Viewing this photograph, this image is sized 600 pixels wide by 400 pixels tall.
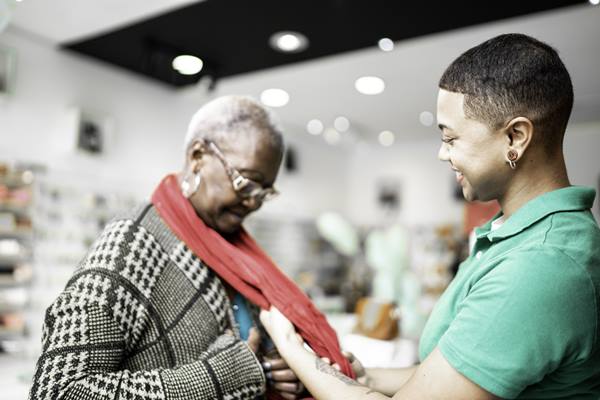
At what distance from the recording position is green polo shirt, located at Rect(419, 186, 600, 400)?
85 cm

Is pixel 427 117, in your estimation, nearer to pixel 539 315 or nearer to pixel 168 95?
pixel 539 315

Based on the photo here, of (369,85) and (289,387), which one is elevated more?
(369,85)

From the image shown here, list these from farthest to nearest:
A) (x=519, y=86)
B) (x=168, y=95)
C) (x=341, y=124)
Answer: (x=341, y=124), (x=168, y=95), (x=519, y=86)

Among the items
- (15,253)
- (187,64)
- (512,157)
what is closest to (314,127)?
(187,64)

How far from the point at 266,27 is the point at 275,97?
6.06 feet

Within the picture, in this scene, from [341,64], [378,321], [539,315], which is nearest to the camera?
[539,315]

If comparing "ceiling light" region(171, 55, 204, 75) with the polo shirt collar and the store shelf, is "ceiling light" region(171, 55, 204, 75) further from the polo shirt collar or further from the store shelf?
the polo shirt collar

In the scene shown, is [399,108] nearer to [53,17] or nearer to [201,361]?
[53,17]

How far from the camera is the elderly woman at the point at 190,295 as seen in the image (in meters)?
1.10

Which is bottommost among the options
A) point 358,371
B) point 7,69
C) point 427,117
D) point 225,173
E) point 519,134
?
point 358,371

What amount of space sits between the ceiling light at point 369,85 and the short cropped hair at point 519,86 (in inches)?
179

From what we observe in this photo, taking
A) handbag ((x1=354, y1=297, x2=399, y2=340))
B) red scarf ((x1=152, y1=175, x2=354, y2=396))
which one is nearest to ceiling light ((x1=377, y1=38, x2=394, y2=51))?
handbag ((x1=354, y1=297, x2=399, y2=340))

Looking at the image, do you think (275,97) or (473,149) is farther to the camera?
(275,97)

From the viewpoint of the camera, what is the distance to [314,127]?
25.8 feet
